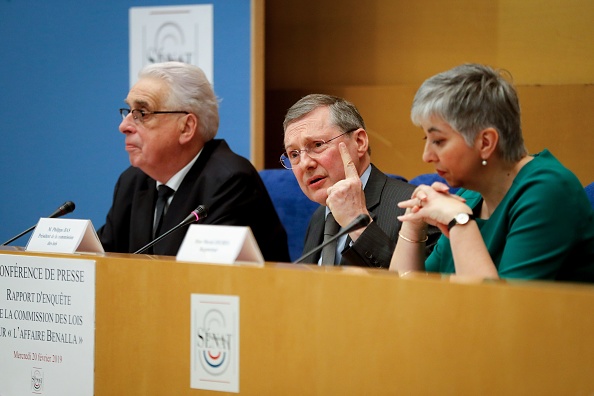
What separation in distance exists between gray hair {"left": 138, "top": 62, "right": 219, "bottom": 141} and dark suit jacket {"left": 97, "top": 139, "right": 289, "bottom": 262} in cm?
9

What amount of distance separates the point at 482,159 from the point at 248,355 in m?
0.67

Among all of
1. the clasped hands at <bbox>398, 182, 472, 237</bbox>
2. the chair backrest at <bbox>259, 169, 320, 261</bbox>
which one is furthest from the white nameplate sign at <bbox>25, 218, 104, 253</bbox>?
the chair backrest at <bbox>259, 169, 320, 261</bbox>

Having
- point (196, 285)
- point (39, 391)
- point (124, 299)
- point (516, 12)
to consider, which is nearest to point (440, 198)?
point (196, 285)

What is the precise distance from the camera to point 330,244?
89.7 inches

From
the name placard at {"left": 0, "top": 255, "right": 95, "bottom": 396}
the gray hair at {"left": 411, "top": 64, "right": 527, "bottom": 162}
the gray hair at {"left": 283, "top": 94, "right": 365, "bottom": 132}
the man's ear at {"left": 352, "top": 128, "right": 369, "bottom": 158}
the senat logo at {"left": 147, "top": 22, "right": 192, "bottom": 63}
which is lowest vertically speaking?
the name placard at {"left": 0, "top": 255, "right": 95, "bottom": 396}

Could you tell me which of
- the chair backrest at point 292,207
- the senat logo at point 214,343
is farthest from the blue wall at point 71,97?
the senat logo at point 214,343

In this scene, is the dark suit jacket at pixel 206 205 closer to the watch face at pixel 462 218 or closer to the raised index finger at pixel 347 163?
the raised index finger at pixel 347 163

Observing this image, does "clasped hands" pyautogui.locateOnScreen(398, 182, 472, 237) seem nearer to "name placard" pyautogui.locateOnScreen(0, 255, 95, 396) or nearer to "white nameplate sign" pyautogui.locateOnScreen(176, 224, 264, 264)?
"white nameplate sign" pyautogui.locateOnScreen(176, 224, 264, 264)

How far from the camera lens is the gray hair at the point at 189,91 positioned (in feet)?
9.57

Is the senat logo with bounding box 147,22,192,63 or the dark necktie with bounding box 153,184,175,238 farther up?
the senat logo with bounding box 147,22,192,63

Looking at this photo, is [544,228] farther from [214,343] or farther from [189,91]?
[189,91]

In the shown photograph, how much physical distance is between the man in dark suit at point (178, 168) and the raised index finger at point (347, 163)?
56 cm

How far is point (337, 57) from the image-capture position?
Result: 12.5 feet

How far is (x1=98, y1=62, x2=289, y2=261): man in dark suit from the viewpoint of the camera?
278 cm
